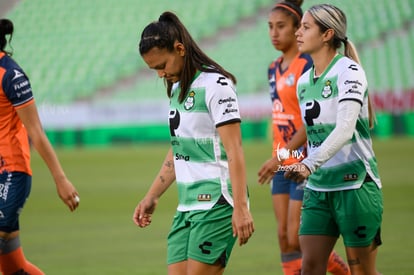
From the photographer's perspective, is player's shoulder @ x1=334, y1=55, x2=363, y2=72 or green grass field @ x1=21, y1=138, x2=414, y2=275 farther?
green grass field @ x1=21, y1=138, x2=414, y2=275

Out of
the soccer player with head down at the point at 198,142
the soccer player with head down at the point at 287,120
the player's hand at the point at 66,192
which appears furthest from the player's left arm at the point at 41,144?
the soccer player with head down at the point at 287,120

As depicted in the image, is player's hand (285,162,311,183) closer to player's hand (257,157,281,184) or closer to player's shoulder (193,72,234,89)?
player's hand (257,157,281,184)

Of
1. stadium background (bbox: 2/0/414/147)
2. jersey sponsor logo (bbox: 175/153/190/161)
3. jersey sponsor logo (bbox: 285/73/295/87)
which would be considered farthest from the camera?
stadium background (bbox: 2/0/414/147)

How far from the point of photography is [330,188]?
238 inches

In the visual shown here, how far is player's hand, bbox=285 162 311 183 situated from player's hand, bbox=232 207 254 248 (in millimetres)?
385

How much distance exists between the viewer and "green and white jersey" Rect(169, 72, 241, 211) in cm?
541

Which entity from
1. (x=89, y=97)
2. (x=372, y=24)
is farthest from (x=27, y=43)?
(x=372, y=24)

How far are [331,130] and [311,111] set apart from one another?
0.20 m

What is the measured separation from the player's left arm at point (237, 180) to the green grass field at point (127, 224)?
15.1ft

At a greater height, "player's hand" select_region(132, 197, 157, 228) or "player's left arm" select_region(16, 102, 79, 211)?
"player's left arm" select_region(16, 102, 79, 211)

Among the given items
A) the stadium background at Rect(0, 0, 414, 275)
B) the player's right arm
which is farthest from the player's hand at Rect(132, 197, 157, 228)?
the stadium background at Rect(0, 0, 414, 275)

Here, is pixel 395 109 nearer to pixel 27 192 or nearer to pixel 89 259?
pixel 89 259

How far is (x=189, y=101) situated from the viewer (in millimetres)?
5477

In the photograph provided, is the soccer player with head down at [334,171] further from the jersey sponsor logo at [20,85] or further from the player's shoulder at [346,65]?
the jersey sponsor logo at [20,85]
